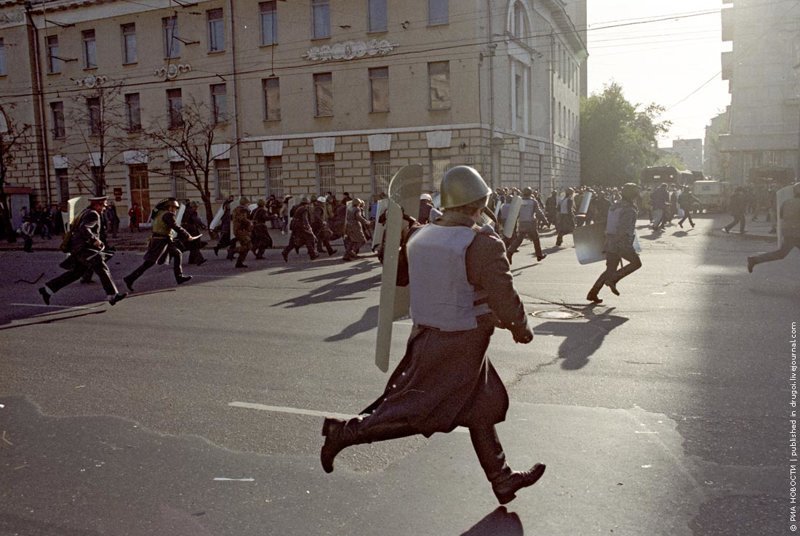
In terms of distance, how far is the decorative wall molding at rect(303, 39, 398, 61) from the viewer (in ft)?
100

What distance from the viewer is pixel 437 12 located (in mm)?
29938

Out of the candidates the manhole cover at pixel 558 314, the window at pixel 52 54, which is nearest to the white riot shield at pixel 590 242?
the manhole cover at pixel 558 314

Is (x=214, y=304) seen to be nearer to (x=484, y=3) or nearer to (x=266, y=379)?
(x=266, y=379)

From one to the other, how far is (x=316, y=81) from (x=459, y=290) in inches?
1184

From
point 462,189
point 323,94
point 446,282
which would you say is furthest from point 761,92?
point 446,282

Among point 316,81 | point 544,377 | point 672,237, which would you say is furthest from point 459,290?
point 316,81

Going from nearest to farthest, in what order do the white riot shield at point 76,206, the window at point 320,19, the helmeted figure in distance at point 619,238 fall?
the helmeted figure in distance at point 619,238, the white riot shield at point 76,206, the window at point 320,19

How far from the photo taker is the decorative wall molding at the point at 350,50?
3062 cm

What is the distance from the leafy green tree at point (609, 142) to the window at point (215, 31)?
32549 mm

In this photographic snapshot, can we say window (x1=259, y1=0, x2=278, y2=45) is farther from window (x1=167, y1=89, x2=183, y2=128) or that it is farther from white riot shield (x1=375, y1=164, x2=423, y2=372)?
white riot shield (x1=375, y1=164, x2=423, y2=372)

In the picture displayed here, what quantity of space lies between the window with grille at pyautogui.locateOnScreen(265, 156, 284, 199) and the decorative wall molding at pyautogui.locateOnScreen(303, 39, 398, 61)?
16.0ft

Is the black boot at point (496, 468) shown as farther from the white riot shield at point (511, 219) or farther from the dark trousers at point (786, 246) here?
the dark trousers at point (786, 246)

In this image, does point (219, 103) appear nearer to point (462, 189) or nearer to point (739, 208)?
point (739, 208)

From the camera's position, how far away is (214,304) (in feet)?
38.7
